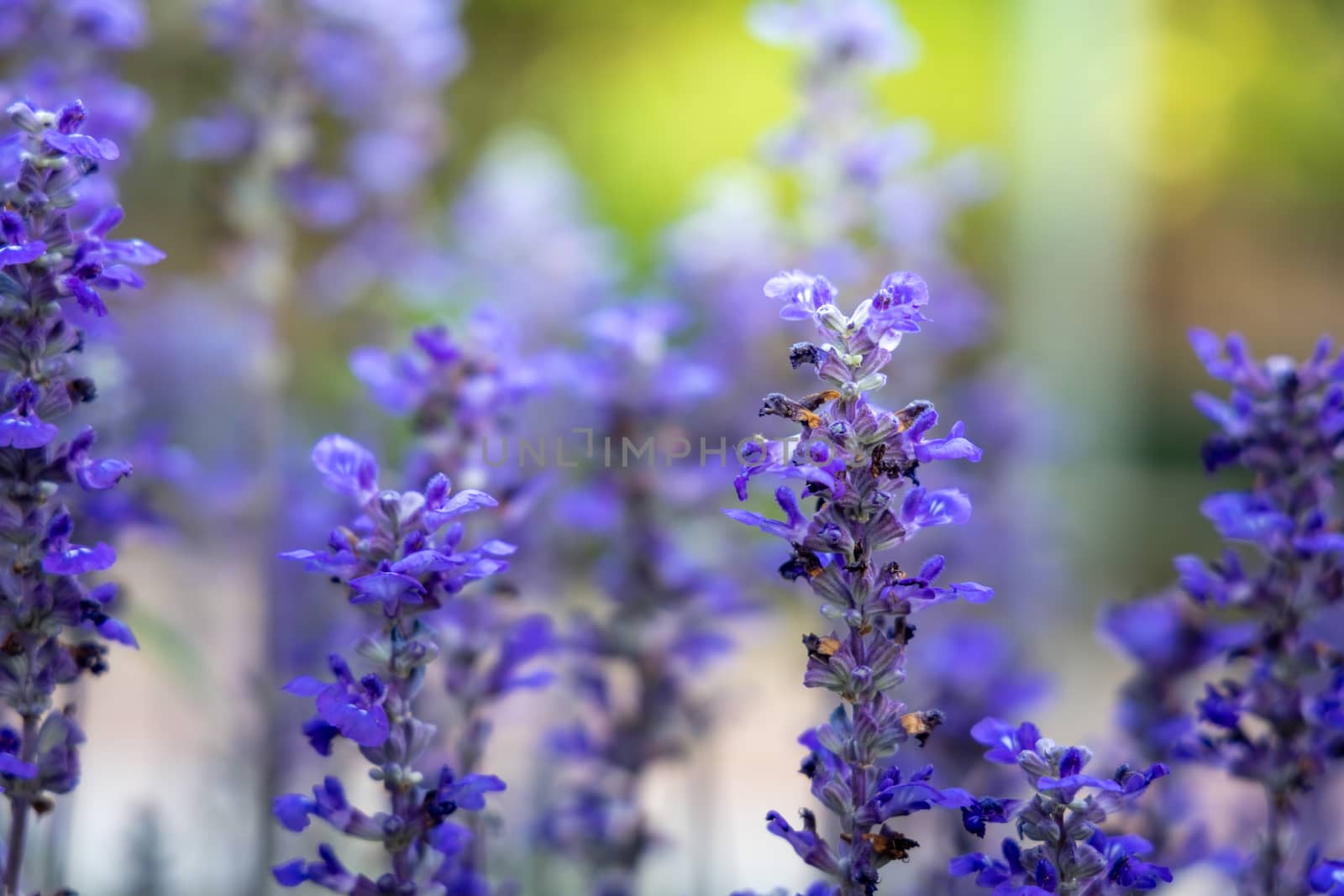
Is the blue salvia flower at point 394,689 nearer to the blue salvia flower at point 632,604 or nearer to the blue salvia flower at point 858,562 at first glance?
the blue salvia flower at point 858,562

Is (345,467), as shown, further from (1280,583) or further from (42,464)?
(1280,583)

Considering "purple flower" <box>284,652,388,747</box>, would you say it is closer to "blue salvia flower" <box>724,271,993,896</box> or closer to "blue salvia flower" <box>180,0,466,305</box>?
"blue salvia flower" <box>724,271,993,896</box>

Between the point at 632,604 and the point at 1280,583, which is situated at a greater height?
the point at 632,604

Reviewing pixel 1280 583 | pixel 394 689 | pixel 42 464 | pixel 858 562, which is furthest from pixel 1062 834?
pixel 42 464

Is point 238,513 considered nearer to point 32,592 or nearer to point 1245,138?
point 32,592

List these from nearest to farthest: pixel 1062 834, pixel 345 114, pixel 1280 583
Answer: pixel 1062 834, pixel 1280 583, pixel 345 114

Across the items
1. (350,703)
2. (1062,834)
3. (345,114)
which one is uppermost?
(345,114)

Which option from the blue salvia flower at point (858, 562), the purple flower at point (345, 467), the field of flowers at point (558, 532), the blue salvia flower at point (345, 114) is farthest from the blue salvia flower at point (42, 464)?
the blue salvia flower at point (345, 114)
